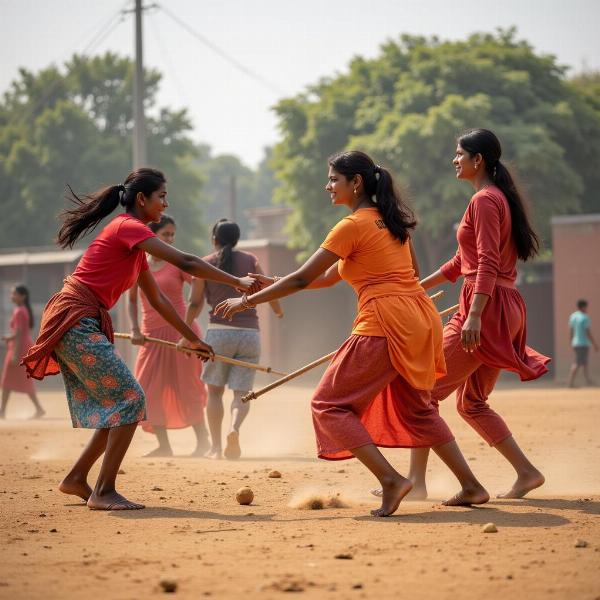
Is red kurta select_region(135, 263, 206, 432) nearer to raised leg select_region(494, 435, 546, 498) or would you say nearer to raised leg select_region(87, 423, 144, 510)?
raised leg select_region(87, 423, 144, 510)

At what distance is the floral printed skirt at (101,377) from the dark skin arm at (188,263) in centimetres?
54

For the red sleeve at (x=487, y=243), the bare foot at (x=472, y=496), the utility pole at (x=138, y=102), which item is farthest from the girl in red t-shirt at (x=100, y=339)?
the utility pole at (x=138, y=102)

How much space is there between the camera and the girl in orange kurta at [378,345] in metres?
5.55

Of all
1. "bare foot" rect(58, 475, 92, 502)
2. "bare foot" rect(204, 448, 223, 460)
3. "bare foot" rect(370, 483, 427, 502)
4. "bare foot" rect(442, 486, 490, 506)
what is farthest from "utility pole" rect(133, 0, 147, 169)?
"bare foot" rect(442, 486, 490, 506)

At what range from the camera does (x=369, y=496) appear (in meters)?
6.55

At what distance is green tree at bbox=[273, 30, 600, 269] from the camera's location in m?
24.4

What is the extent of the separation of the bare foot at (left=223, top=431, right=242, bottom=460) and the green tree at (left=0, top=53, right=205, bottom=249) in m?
33.1

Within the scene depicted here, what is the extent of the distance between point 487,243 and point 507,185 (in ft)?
1.49

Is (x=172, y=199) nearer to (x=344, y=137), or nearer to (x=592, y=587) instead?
(x=344, y=137)

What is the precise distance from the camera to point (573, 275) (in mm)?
22547

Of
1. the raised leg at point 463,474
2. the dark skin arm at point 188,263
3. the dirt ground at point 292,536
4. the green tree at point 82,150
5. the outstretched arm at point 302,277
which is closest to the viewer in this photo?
the dirt ground at point 292,536

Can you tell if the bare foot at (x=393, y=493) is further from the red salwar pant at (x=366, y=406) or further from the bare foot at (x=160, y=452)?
the bare foot at (x=160, y=452)

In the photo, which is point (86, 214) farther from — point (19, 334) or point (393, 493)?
point (19, 334)

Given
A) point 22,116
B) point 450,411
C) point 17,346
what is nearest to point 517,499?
point 450,411
